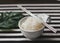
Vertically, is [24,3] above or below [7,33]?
above

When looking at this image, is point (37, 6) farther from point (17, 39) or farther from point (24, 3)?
point (17, 39)

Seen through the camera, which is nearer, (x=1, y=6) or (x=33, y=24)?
(x=33, y=24)

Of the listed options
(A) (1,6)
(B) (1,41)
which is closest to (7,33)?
(B) (1,41)

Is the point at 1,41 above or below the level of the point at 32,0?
below

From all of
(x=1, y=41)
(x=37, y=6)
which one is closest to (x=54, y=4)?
(x=37, y=6)

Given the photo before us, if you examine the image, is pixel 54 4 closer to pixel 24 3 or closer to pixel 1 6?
pixel 24 3

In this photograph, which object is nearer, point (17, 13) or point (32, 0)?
point (17, 13)
